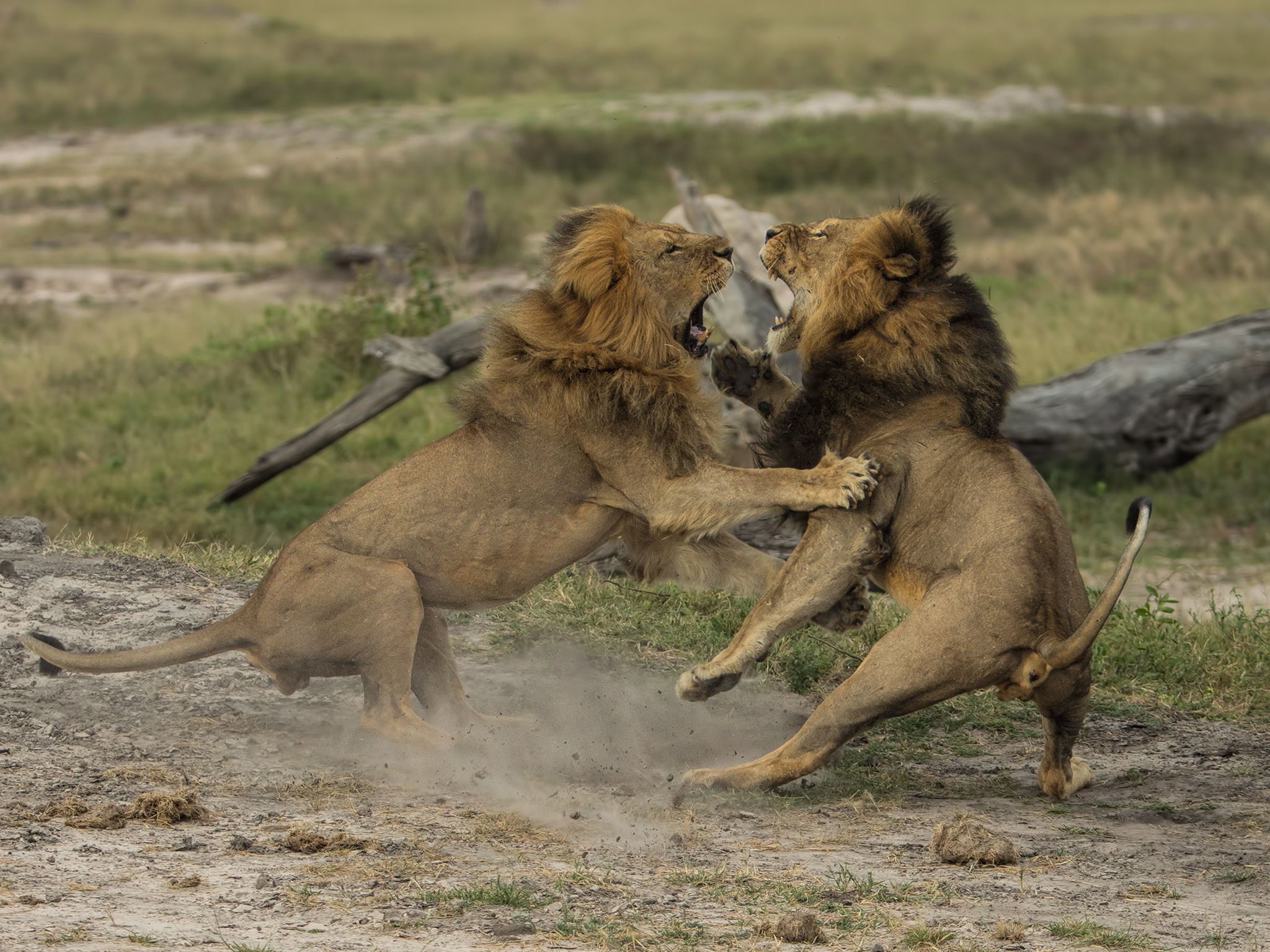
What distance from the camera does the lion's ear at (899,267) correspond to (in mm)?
4602

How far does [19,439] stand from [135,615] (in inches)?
166

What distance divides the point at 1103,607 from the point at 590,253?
5.82 feet

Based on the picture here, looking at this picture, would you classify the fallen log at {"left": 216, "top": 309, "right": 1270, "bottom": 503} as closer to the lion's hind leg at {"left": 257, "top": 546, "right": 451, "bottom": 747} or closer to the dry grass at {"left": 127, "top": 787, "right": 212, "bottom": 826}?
the lion's hind leg at {"left": 257, "top": 546, "right": 451, "bottom": 747}

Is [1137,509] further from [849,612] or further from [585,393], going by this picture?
[585,393]

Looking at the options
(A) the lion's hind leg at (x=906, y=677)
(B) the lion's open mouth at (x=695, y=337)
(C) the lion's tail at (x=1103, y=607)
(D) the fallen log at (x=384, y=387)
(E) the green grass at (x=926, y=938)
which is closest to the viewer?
(E) the green grass at (x=926, y=938)

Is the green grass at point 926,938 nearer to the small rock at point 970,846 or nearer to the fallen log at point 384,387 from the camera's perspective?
the small rock at point 970,846

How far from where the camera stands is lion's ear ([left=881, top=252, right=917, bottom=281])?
4.60 m

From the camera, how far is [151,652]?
4.46 m

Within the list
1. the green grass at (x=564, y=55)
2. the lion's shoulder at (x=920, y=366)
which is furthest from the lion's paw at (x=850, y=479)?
the green grass at (x=564, y=55)

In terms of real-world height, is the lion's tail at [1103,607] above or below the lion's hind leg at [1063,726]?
above

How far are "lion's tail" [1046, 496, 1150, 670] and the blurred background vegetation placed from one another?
7.82 ft

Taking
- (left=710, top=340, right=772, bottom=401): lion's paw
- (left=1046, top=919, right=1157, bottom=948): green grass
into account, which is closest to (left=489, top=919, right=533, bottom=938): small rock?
(left=1046, top=919, right=1157, bottom=948): green grass

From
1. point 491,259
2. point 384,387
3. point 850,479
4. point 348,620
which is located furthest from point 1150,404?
point 491,259

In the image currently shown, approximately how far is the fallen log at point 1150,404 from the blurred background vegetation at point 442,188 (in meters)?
0.20
